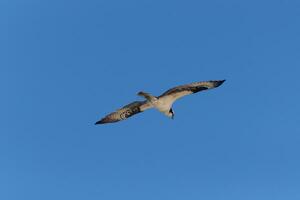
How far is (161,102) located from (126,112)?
9.62 ft

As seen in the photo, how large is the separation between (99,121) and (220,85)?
8.89m

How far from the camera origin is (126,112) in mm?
52312

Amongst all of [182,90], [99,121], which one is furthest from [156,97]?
Answer: [99,121]

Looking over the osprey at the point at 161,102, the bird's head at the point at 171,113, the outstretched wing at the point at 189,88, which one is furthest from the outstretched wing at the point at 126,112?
the outstretched wing at the point at 189,88

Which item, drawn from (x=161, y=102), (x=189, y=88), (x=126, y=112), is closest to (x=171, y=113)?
(x=161, y=102)

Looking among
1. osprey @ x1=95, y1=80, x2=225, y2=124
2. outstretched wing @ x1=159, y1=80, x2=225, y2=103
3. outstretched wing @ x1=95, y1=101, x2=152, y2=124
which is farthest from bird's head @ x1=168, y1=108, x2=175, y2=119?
outstretched wing @ x1=159, y1=80, x2=225, y2=103

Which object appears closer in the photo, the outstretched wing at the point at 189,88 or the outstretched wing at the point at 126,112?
the outstretched wing at the point at 189,88

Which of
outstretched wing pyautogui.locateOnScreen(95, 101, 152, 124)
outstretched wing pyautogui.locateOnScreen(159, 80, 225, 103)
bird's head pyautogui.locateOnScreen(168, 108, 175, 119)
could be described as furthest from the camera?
bird's head pyautogui.locateOnScreen(168, 108, 175, 119)

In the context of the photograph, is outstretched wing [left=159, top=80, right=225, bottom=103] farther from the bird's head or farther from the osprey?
the bird's head

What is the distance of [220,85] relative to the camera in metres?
49.0

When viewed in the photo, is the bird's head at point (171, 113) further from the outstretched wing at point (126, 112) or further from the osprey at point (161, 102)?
the outstretched wing at point (126, 112)

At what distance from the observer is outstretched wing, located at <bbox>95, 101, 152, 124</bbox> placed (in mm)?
51438

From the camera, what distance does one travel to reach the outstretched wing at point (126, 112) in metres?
51.4

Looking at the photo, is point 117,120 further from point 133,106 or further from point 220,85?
point 220,85
